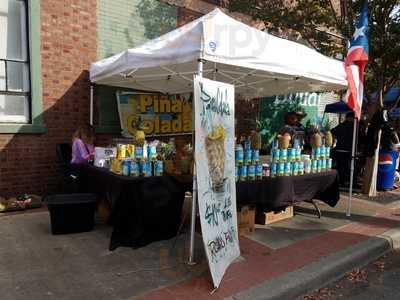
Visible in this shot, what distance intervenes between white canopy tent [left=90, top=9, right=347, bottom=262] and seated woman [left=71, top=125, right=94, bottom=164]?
100 centimetres

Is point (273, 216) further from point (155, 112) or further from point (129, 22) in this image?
point (129, 22)

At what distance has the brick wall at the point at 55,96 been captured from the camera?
6.62 m

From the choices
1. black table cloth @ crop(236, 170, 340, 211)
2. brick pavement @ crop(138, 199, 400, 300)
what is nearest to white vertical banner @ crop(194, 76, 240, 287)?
brick pavement @ crop(138, 199, 400, 300)

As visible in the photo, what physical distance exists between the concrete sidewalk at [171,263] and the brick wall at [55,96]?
1026 millimetres

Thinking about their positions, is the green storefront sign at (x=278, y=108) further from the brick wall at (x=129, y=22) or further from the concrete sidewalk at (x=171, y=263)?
the concrete sidewalk at (x=171, y=263)

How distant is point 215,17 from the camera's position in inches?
157

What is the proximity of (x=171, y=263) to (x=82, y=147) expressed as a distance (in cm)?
277

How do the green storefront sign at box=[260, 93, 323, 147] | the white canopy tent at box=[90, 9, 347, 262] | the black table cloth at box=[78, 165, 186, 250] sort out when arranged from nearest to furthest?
the white canopy tent at box=[90, 9, 347, 262] < the black table cloth at box=[78, 165, 186, 250] < the green storefront sign at box=[260, 93, 323, 147]

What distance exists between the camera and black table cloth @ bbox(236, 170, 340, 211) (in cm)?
517

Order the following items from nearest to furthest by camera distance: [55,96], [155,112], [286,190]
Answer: [286,190] → [55,96] → [155,112]

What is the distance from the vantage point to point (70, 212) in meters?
5.04

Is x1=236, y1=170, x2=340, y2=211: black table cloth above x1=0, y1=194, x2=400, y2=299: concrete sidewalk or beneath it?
above

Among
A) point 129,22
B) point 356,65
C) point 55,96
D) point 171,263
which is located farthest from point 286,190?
point 129,22

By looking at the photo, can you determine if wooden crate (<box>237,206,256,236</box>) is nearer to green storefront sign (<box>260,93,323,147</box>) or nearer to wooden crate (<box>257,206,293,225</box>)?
wooden crate (<box>257,206,293,225</box>)
